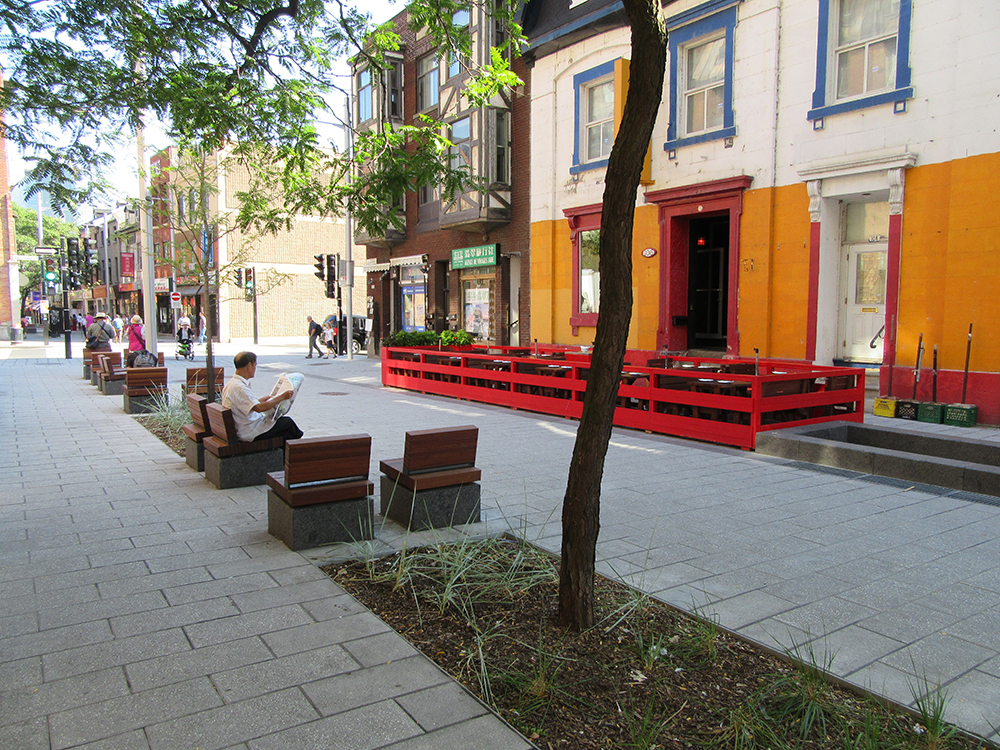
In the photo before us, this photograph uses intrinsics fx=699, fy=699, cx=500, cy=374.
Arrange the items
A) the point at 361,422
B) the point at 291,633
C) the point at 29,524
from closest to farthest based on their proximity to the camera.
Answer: the point at 291,633
the point at 29,524
the point at 361,422

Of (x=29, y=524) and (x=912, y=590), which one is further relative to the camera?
(x=29, y=524)

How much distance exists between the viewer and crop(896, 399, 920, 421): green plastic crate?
10883mm

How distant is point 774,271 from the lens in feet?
43.4

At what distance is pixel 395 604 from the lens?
405 cm

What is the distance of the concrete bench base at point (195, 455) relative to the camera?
7.66m

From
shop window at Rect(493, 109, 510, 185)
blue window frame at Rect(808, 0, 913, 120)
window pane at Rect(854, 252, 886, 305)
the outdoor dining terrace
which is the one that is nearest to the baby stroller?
shop window at Rect(493, 109, 510, 185)

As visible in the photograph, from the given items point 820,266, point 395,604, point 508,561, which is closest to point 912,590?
point 508,561

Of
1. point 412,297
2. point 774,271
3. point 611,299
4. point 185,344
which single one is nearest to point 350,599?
point 611,299

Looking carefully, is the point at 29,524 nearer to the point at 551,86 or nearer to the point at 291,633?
the point at 291,633

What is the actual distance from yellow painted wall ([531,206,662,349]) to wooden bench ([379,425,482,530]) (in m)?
10.9

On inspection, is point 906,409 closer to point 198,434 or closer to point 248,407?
point 248,407

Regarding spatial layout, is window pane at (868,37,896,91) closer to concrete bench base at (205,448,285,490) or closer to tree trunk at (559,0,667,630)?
tree trunk at (559,0,667,630)

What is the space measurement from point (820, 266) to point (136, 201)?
1125 centimetres

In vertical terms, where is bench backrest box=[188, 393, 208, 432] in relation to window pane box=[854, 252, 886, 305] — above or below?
below
